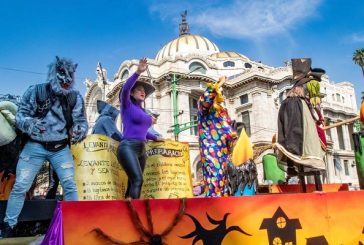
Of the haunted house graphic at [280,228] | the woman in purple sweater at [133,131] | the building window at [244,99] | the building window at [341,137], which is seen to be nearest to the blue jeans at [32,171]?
the woman in purple sweater at [133,131]

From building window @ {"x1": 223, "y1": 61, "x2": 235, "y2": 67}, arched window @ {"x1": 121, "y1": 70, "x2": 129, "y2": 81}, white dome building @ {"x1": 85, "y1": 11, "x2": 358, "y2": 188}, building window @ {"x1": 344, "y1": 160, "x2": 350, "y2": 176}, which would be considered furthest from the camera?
building window @ {"x1": 344, "y1": 160, "x2": 350, "y2": 176}

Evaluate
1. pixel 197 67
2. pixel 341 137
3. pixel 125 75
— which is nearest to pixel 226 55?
pixel 197 67

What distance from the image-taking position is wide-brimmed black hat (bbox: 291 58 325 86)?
4.35 m

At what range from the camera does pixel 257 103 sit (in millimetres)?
38219

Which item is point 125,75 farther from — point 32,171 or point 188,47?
point 32,171

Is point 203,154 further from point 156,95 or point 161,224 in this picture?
point 156,95

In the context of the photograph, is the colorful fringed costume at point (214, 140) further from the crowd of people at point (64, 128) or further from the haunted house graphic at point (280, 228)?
the haunted house graphic at point (280, 228)

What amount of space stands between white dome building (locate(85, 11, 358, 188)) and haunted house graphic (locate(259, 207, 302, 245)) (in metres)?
27.1

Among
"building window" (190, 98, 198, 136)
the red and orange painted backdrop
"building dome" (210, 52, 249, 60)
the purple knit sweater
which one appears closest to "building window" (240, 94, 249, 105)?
"building window" (190, 98, 198, 136)

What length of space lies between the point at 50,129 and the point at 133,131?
83 cm

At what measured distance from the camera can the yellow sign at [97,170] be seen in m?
4.17

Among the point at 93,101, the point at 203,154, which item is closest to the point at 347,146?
the point at 93,101

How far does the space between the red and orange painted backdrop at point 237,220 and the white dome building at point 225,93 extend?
26.9 metres

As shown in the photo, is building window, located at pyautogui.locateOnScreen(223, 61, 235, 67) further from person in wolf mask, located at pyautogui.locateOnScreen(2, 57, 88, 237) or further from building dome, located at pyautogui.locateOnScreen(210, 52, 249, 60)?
person in wolf mask, located at pyautogui.locateOnScreen(2, 57, 88, 237)
